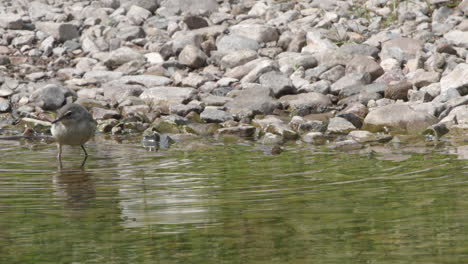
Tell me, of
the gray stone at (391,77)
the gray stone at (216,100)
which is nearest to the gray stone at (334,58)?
the gray stone at (391,77)

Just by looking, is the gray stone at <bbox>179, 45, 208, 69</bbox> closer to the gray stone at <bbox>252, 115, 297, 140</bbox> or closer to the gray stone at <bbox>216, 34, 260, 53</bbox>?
the gray stone at <bbox>216, 34, 260, 53</bbox>

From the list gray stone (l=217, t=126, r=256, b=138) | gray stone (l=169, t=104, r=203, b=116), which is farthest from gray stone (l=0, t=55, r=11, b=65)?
gray stone (l=217, t=126, r=256, b=138)

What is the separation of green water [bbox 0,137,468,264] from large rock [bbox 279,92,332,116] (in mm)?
2979

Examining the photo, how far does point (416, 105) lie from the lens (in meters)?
13.3

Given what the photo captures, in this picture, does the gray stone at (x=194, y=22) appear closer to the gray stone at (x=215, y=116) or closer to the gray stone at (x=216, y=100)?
the gray stone at (x=216, y=100)

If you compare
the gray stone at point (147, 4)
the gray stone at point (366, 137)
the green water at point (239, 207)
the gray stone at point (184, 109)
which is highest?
the green water at point (239, 207)

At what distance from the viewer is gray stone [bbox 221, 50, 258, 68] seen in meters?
16.3

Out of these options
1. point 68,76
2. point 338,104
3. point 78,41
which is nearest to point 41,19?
point 78,41

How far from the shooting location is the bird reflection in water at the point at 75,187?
25.8 ft

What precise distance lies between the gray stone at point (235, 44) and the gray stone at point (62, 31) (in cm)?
376

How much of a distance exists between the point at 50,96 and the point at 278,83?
12.9 ft

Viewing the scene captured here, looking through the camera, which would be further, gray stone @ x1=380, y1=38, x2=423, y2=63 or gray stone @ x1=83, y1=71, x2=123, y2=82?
gray stone @ x1=83, y1=71, x2=123, y2=82

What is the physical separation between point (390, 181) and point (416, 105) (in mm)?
5114

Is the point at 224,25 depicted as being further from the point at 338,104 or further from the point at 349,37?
the point at 338,104
